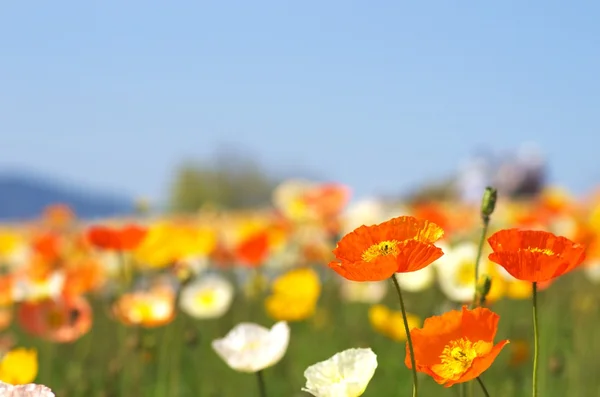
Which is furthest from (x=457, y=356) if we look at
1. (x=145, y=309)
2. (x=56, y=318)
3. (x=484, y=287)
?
(x=56, y=318)

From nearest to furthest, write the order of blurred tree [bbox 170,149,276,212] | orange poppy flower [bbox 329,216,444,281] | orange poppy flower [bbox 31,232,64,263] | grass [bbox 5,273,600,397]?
1. orange poppy flower [bbox 329,216,444,281]
2. grass [bbox 5,273,600,397]
3. orange poppy flower [bbox 31,232,64,263]
4. blurred tree [bbox 170,149,276,212]

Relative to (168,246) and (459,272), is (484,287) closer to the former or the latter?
(459,272)

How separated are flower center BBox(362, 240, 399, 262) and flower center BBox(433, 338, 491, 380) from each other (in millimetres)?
158

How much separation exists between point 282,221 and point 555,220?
6.50 feet

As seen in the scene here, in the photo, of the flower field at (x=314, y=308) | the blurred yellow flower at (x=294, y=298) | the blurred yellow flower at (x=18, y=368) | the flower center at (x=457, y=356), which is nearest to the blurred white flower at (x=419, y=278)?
the flower field at (x=314, y=308)

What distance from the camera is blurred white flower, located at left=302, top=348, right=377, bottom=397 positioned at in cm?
125

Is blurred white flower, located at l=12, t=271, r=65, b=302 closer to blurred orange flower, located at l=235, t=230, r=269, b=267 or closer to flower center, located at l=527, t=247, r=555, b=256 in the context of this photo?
blurred orange flower, located at l=235, t=230, r=269, b=267

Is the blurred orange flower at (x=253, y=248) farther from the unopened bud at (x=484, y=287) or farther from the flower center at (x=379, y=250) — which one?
the flower center at (x=379, y=250)

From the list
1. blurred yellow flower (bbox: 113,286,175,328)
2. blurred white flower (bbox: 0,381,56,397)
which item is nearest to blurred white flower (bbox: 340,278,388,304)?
blurred yellow flower (bbox: 113,286,175,328)

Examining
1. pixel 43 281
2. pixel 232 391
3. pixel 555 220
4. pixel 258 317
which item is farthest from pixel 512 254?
pixel 258 317

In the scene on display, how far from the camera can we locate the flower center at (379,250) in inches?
45.3

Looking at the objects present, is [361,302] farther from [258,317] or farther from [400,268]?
[400,268]

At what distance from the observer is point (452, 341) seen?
1.17 meters

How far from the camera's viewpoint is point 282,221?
566 cm
